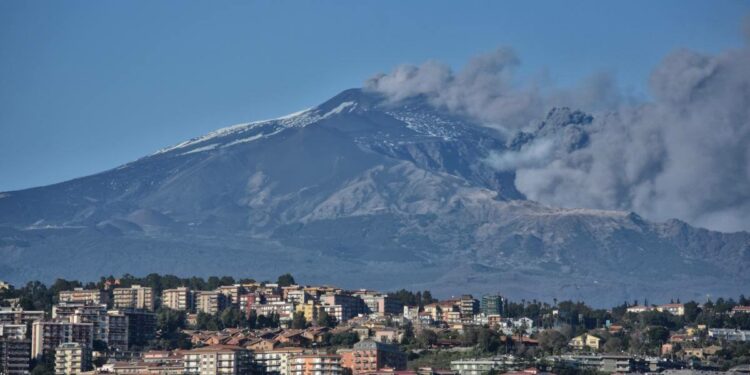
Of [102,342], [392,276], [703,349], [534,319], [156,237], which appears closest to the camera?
[102,342]

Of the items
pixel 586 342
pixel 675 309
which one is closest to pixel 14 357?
pixel 586 342

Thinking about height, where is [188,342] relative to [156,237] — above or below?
below

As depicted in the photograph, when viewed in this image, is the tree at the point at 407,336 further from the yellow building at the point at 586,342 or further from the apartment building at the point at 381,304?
the apartment building at the point at 381,304

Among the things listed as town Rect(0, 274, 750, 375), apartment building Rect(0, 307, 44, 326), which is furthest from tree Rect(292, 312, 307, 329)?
apartment building Rect(0, 307, 44, 326)

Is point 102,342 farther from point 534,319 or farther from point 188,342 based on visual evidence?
point 534,319

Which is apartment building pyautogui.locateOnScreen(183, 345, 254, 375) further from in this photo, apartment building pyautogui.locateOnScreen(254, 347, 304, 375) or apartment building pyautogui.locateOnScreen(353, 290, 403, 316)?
apartment building pyautogui.locateOnScreen(353, 290, 403, 316)

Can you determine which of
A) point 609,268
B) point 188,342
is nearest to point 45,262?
point 609,268

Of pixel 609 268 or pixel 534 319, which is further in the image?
pixel 609 268
